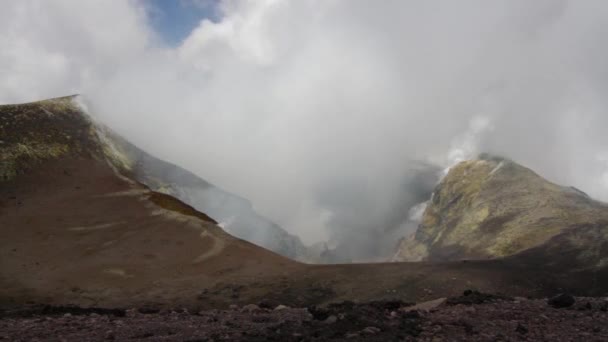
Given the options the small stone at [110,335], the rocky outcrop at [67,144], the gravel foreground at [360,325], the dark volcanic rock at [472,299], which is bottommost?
the small stone at [110,335]

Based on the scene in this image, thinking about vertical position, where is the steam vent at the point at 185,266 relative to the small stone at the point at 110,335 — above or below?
above

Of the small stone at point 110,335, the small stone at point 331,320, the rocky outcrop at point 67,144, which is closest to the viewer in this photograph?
the small stone at point 110,335

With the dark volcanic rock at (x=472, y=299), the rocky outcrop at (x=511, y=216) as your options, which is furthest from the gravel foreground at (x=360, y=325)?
the rocky outcrop at (x=511, y=216)

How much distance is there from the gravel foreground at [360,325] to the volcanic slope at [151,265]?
22.7 metres

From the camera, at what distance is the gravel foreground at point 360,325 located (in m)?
19.1

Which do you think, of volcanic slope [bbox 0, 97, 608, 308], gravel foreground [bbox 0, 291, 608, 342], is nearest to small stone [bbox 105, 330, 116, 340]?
gravel foreground [bbox 0, 291, 608, 342]

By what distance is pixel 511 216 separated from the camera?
13238 cm

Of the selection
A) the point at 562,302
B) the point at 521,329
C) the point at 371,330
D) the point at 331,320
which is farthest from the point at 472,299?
the point at 371,330

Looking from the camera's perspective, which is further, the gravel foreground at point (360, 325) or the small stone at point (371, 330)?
the small stone at point (371, 330)

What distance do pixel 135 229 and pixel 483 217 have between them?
11148cm

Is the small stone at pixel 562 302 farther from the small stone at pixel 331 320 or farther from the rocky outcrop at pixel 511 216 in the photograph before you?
the rocky outcrop at pixel 511 216

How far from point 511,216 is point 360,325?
125 meters

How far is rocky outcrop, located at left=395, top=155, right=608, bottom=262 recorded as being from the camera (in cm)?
10375

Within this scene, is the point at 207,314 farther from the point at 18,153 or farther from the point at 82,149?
the point at 82,149
